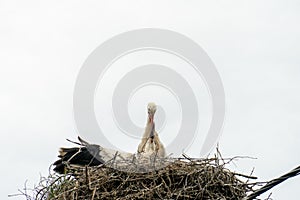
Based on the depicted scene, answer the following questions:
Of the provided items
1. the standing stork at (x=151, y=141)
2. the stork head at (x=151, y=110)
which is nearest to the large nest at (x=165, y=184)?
the standing stork at (x=151, y=141)

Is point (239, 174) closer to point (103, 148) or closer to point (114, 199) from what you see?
point (114, 199)

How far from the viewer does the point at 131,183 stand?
4234 millimetres

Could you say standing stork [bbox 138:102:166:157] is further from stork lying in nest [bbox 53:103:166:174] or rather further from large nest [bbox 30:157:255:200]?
large nest [bbox 30:157:255:200]

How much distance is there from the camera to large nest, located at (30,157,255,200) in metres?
4.13

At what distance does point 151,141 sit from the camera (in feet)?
19.3

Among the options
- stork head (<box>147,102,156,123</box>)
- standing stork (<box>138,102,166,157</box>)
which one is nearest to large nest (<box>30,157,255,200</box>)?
standing stork (<box>138,102,166,157</box>)

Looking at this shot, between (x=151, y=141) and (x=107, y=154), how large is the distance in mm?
838

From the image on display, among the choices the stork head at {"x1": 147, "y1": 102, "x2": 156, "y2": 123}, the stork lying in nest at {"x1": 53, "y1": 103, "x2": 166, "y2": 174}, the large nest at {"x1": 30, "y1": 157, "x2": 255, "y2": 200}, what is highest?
the stork head at {"x1": 147, "y1": 102, "x2": 156, "y2": 123}

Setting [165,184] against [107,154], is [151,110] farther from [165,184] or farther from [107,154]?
[165,184]

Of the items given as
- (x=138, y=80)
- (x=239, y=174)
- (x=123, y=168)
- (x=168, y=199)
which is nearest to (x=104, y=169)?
(x=123, y=168)

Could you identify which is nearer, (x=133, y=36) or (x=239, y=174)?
(x=239, y=174)

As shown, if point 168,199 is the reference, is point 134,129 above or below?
above

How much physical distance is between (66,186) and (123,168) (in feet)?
1.29

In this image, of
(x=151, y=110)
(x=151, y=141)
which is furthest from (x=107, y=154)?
(x=151, y=110)
